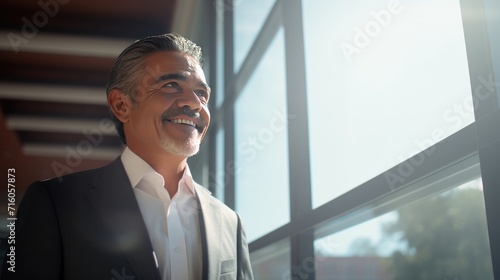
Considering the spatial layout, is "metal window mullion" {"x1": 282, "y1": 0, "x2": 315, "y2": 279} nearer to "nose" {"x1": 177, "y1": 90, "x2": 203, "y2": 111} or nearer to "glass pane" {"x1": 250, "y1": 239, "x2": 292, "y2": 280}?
"glass pane" {"x1": 250, "y1": 239, "x2": 292, "y2": 280}

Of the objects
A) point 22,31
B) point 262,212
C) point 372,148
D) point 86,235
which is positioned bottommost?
point 86,235

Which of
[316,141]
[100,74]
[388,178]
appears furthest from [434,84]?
[100,74]

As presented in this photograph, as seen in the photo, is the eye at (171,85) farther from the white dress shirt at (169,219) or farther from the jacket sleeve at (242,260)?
the jacket sleeve at (242,260)

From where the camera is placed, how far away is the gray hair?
1177 millimetres

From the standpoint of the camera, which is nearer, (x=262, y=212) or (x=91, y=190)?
(x=91, y=190)

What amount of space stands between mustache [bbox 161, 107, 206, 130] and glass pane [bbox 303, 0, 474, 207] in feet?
1.59

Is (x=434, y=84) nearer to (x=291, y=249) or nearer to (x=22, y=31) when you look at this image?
(x=291, y=249)

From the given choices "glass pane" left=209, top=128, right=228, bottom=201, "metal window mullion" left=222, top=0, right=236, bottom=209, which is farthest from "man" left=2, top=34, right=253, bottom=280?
"glass pane" left=209, top=128, right=228, bottom=201

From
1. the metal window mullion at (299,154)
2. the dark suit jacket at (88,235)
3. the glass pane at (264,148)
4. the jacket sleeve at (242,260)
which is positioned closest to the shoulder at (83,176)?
the dark suit jacket at (88,235)

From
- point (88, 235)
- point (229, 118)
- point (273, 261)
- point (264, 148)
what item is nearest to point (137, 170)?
point (88, 235)

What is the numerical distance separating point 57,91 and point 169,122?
15.7 ft

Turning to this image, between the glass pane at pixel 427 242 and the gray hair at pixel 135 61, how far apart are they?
0.60 meters

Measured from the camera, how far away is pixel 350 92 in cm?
164

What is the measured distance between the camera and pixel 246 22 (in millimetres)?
3201
